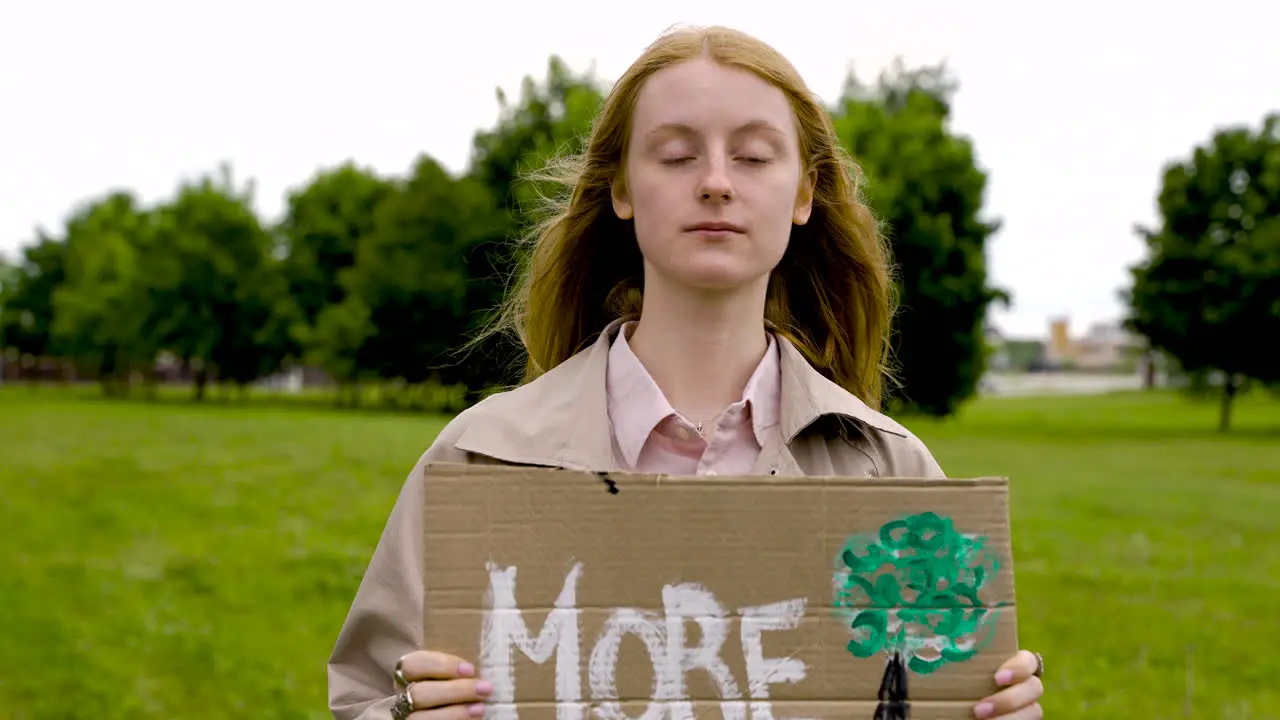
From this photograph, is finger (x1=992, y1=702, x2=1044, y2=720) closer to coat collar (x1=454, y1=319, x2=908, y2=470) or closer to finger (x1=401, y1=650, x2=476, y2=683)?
coat collar (x1=454, y1=319, x2=908, y2=470)

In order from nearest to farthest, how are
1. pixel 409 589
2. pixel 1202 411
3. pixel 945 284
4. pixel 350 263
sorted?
pixel 409 589 < pixel 945 284 < pixel 1202 411 < pixel 350 263

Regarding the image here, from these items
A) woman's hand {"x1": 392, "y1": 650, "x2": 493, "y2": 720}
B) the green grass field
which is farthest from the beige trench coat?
the green grass field

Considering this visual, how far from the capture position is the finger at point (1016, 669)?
1.98 meters

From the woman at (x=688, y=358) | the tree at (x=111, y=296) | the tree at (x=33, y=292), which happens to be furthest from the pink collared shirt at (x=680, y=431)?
the tree at (x=33, y=292)

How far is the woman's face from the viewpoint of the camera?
2301 mm

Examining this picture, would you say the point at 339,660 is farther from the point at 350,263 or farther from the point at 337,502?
the point at 350,263

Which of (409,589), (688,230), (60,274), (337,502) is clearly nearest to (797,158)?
(688,230)

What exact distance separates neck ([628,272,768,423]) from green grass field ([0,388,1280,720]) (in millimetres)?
4502

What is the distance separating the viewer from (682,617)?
196cm

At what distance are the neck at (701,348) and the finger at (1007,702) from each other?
778mm

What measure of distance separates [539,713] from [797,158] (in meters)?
1.16

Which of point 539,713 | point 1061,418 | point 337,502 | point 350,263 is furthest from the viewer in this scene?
point 350,263

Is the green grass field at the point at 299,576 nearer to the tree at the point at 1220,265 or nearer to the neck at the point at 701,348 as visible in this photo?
the neck at the point at 701,348

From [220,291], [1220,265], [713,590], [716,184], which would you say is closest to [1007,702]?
[713,590]
